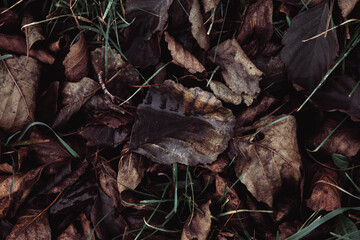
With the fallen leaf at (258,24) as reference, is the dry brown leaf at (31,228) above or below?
below

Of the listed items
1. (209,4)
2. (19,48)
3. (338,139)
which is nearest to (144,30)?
(209,4)

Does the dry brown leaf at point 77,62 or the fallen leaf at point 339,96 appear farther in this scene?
the dry brown leaf at point 77,62

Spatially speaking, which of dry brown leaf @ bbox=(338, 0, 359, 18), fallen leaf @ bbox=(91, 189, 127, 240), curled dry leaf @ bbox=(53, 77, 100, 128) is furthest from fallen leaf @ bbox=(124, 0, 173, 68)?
dry brown leaf @ bbox=(338, 0, 359, 18)

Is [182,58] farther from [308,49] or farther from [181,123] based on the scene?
[308,49]

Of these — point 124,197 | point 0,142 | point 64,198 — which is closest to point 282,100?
point 124,197

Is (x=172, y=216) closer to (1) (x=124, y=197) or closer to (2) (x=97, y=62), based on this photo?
(1) (x=124, y=197)

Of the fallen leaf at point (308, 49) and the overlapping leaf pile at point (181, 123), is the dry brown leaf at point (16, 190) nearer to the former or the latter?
the overlapping leaf pile at point (181, 123)

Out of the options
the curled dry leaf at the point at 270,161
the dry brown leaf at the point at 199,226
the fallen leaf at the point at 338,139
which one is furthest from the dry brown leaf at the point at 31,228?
the fallen leaf at the point at 338,139
